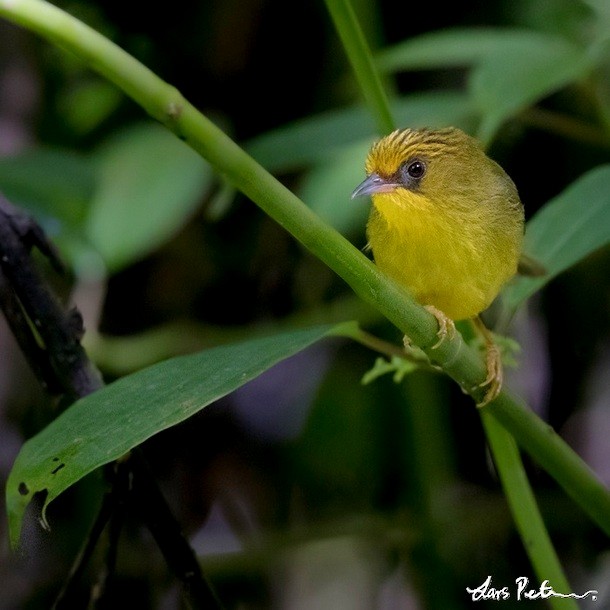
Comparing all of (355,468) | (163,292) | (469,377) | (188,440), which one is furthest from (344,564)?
(469,377)

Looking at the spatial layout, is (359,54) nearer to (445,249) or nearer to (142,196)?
(445,249)

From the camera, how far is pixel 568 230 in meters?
1.67

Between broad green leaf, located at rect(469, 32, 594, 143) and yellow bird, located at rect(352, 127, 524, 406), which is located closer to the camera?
yellow bird, located at rect(352, 127, 524, 406)

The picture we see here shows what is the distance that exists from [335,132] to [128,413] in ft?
4.49

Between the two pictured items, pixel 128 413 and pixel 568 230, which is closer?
pixel 128 413

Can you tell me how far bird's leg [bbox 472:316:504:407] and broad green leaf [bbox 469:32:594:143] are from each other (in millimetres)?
367

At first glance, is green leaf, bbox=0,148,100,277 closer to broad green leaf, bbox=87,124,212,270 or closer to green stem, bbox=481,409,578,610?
broad green leaf, bbox=87,124,212,270

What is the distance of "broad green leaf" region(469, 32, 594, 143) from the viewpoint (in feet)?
6.48

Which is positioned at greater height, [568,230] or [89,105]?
→ [89,105]

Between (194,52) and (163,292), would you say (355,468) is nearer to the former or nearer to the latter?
(163,292)

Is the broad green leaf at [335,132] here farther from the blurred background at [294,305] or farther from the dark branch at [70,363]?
the dark branch at [70,363]

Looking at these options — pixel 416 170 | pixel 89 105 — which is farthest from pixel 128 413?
pixel 89 105

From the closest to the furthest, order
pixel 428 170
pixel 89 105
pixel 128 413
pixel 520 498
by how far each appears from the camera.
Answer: pixel 128 413 → pixel 520 498 → pixel 428 170 → pixel 89 105

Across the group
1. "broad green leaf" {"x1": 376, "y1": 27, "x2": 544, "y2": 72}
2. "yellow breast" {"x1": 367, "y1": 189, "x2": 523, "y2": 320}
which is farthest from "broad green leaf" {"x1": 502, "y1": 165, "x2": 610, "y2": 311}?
"broad green leaf" {"x1": 376, "y1": 27, "x2": 544, "y2": 72}
